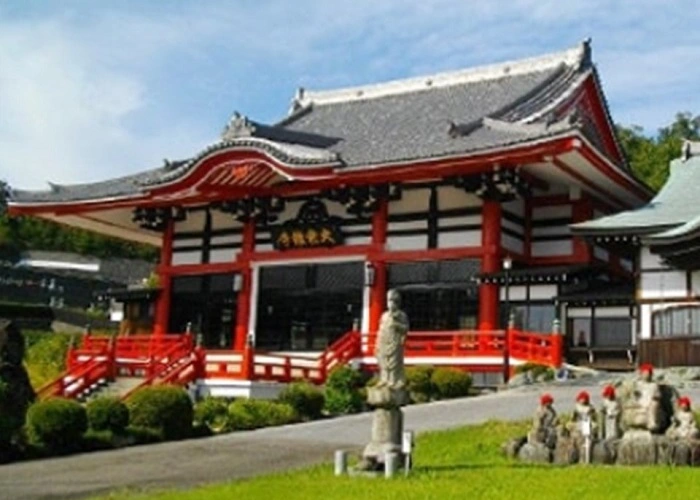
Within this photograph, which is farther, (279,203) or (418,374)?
(279,203)

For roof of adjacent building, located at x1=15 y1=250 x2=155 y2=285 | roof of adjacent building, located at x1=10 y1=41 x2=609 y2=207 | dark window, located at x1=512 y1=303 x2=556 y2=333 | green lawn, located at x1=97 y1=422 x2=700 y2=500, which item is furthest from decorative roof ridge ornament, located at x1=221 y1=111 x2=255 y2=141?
roof of adjacent building, located at x1=15 y1=250 x2=155 y2=285

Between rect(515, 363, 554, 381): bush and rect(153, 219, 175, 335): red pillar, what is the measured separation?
16.2 m

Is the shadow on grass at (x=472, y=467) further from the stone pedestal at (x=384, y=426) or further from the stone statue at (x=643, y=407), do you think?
the stone statue at (x=643, y=407)

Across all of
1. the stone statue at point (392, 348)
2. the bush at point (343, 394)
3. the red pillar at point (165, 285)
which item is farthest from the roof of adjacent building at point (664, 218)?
the red pillar at point (165, 285)

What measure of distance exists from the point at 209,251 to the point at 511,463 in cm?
2567

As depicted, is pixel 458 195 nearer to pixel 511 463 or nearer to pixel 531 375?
pixel 531 375

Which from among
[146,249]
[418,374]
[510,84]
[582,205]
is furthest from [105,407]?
[146,249]

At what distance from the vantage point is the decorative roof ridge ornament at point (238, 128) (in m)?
35.9

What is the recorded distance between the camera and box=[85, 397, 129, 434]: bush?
70.8ft

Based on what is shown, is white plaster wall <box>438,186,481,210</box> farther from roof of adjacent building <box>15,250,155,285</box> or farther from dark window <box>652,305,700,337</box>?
roof of adjacent building <box>15,250,155,285</box>

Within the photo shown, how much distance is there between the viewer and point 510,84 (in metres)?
41.1

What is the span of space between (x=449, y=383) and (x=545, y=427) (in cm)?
1245

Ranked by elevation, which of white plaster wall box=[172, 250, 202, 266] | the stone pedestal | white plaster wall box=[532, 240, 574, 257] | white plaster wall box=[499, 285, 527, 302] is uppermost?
white plaster wall box=[532, 240, 574, 257]

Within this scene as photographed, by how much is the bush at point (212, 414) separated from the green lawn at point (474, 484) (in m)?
9.28
